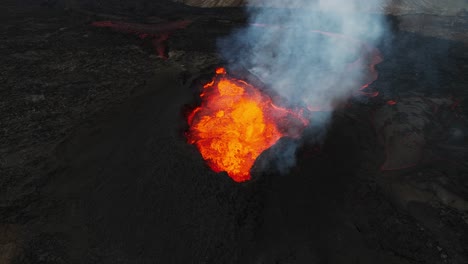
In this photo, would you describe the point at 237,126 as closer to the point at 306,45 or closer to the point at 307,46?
the point at 307,46

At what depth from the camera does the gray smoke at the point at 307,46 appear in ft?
42.4

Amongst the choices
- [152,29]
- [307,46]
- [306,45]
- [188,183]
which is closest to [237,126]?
[188,183]

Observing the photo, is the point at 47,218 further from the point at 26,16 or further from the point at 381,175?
the point at 26,16

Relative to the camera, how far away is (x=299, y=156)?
30.0ft

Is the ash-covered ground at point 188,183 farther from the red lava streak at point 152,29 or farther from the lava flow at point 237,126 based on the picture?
the red lava streak at point 152,29

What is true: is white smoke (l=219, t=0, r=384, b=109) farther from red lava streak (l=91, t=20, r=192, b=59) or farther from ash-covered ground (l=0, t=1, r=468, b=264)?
red lava streak (l=91, t=20, r=192, b=59)

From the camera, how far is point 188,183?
780cm

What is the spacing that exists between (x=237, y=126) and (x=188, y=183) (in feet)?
10.4

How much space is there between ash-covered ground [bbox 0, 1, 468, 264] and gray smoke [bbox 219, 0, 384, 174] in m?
1.51

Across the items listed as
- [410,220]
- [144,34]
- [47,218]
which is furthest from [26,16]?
[410,220]

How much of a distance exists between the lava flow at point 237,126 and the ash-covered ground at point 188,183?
0.58 metres

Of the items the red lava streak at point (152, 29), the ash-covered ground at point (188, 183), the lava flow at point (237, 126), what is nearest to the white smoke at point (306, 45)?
the lava flow at point (237, 126)

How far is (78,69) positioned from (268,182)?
34.4 ft

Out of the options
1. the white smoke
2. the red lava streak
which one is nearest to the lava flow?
the white smoke
